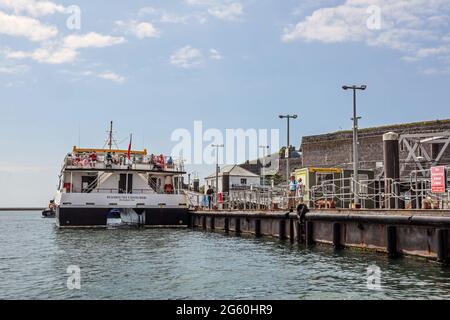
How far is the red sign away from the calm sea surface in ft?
7.73

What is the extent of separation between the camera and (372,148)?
187 ft

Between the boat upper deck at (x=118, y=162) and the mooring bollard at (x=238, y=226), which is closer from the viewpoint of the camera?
the mooring bollard at (x=238, y=226)

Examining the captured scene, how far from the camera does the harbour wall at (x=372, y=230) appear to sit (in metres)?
14.4

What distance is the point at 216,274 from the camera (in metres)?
13.9

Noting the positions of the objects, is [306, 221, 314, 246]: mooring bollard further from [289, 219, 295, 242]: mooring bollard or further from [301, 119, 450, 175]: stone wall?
[301, 119, 450, 175]: stone wall

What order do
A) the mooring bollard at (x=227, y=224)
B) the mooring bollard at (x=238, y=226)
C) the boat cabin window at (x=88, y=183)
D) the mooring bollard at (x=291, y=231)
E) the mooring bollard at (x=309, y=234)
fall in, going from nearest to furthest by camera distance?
the mooring bollard at (x=309, y=234)
the mooring bollard at (x=291, y=231)
the mooring bollard at (x=238, y=226)
the mooring bollard at (x=227, y=224)
the boat cabin window at (x=88, y=183)

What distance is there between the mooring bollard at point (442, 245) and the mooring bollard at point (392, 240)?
2.02 m

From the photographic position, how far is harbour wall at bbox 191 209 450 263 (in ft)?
47.1

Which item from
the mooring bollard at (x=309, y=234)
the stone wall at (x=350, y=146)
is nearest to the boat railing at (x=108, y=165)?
the mooring bollard at (x=309, y=234)

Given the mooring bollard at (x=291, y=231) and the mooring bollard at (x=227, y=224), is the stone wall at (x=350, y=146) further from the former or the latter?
the mooring bollard at (x=291, y=231)

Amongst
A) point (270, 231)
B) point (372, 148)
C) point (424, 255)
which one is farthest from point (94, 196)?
point (372, 148)

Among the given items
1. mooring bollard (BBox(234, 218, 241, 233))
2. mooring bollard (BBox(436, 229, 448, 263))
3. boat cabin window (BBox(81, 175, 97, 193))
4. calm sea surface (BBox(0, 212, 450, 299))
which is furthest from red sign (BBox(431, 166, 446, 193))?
boat cabin window (BBox(81, 175, 97, 193))
